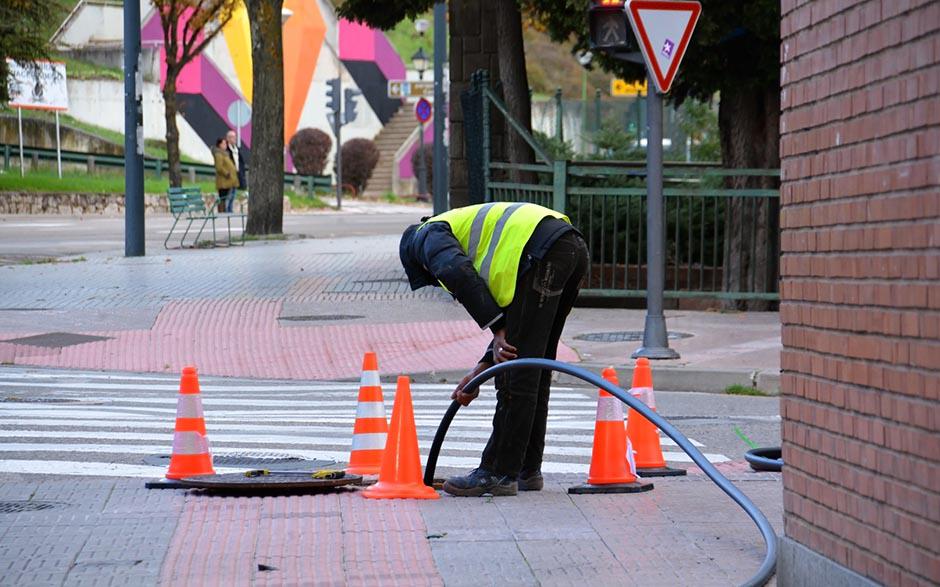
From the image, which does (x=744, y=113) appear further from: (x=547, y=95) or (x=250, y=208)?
(x=547, y=95)

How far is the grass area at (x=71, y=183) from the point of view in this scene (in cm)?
4381

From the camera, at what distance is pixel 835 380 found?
5.10 metres

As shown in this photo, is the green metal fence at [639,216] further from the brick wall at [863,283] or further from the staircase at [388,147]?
the staircase at [388,147]

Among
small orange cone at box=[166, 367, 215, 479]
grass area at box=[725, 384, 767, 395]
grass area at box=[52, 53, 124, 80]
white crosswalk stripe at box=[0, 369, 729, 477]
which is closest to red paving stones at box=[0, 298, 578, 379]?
white crosswalk stripe at box=[0, 369, 729, 477]

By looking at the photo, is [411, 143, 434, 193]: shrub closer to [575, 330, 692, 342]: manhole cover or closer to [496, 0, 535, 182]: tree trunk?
[496, 0, 535, 182]: tree trunk

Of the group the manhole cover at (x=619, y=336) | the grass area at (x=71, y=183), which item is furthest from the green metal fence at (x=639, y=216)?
the grass area at (x=71, y=183)

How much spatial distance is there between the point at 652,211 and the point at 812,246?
27.3 ft

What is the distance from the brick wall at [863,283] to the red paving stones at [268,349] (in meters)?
8.71

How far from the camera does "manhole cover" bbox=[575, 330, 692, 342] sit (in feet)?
50.7

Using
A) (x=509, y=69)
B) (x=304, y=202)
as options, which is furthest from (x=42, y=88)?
(x=509, y=69)

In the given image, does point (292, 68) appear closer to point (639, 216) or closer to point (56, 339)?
point (639, 216)

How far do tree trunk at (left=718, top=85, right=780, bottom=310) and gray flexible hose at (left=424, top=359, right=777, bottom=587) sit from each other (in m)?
10.7

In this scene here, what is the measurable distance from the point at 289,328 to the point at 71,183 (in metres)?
30.6

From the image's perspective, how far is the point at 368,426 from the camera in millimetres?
8273
